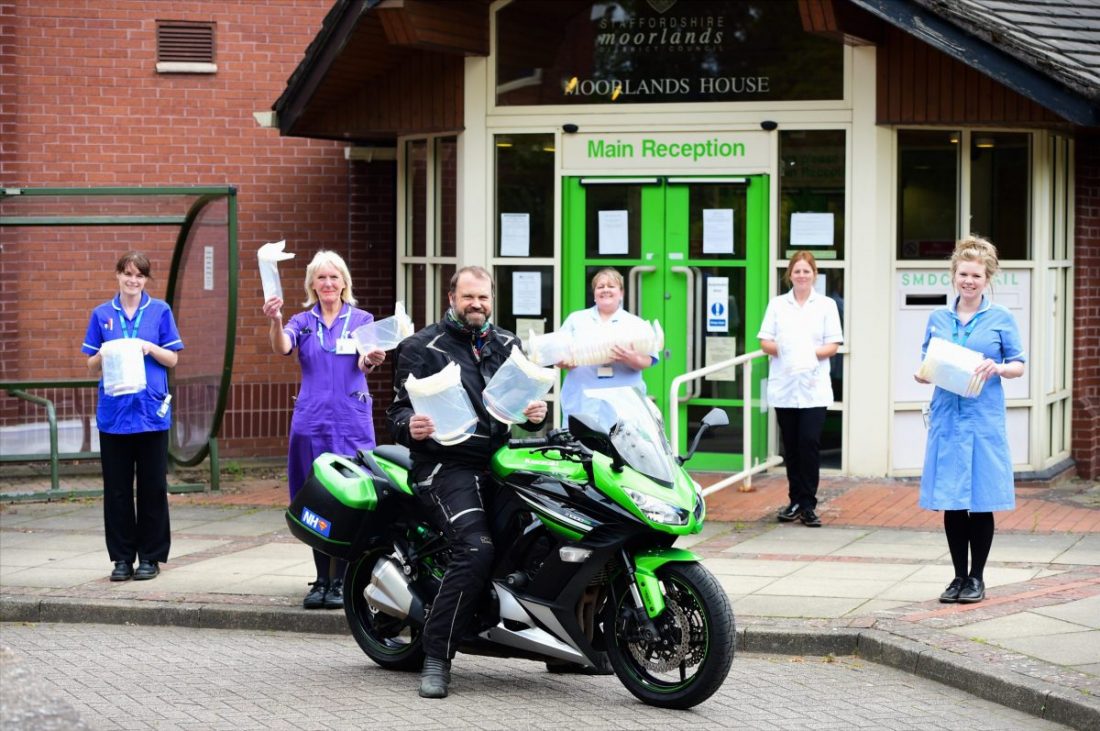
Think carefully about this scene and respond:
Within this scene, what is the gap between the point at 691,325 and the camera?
41.4 feet

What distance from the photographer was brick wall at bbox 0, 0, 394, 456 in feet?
45.5

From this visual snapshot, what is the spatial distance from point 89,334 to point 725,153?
5250 mm

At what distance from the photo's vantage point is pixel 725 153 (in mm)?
12445

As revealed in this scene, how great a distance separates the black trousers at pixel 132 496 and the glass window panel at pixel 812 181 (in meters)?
5.30

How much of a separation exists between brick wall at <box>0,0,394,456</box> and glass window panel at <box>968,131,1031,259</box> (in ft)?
17.5

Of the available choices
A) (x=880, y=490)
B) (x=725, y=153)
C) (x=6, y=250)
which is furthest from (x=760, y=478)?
(x=6, y=250)

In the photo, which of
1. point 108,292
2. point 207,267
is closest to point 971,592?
point 207,267

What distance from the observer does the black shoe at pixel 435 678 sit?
21.8ft

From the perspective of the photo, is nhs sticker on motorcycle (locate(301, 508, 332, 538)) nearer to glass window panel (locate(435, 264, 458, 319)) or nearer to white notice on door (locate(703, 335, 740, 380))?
white notice on door (locate(703, 335, 740, 380))

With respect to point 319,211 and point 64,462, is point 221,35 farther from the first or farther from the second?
point 64,462

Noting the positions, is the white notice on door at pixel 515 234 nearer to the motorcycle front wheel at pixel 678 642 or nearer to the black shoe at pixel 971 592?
the black shoe at pixel 971 592

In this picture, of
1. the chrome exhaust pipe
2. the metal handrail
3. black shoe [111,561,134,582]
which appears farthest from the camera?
the metal handrail

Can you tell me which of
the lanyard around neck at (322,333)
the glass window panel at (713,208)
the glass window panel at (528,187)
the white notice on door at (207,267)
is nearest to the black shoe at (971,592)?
the lanyard around neck at (322,333)

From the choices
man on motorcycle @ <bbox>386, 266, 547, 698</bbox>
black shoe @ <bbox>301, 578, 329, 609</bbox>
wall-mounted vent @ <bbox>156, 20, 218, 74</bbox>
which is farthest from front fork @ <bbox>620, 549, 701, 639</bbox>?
wall-mounted vent @ <bbox>156, 20, 218, 74</bbox>
